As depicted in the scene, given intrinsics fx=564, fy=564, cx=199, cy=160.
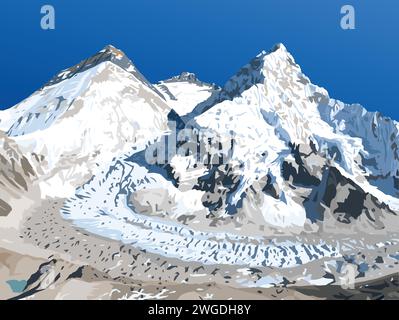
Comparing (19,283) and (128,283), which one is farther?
(128,283)
